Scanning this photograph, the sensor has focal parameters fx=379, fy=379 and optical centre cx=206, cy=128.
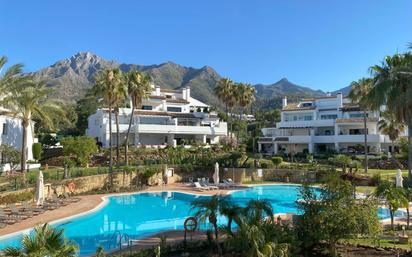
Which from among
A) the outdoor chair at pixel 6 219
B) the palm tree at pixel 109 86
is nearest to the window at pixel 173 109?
the palm tree at pixel 109 86

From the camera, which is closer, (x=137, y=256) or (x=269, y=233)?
(x=269, y=233)

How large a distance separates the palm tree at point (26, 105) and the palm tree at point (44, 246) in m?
25.1

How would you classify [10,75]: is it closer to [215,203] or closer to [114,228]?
[114,228]

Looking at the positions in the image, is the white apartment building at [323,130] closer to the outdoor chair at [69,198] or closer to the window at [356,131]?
the window at [356,131]

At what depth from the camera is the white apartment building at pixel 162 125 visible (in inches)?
2150

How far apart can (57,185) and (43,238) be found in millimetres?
21902

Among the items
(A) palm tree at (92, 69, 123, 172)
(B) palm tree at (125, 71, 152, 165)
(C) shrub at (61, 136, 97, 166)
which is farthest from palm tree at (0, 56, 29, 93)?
(B) palm tree at (125, 71, 152, 165)

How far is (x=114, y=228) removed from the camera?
20422 millimetres

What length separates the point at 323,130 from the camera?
2442 inches

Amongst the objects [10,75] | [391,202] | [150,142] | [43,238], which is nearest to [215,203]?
[43,238]

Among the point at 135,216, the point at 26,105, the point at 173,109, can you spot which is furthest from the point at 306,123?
the point at 135,216

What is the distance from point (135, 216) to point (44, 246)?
15.9 m

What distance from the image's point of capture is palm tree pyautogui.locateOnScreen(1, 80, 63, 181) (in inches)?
1235

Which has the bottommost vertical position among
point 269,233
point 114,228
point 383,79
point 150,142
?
point 114,228
